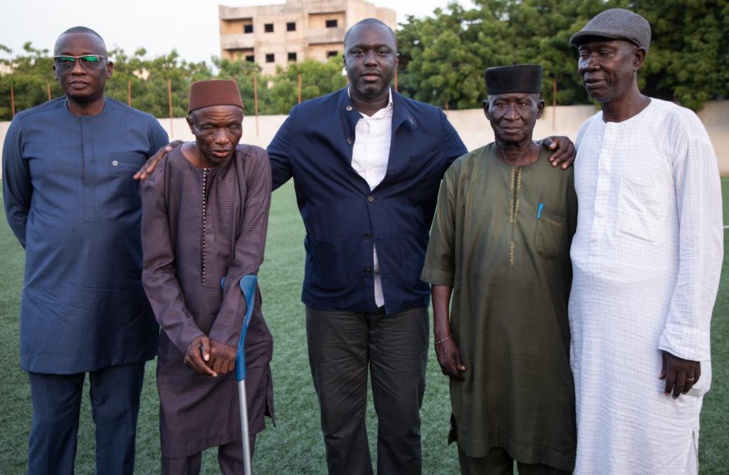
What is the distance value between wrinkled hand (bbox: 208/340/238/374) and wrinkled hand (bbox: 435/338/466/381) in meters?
0.83

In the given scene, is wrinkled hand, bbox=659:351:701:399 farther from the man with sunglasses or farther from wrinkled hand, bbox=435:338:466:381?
the man with sunglasses

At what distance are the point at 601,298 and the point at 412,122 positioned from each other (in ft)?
4.00

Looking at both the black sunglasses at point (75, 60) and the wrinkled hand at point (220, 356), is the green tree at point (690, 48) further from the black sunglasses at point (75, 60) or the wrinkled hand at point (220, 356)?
the wrinkled hand at point (220, 356)

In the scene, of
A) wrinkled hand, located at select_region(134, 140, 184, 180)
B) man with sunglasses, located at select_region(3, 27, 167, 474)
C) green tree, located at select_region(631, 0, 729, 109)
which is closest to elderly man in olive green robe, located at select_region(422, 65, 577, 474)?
wrinkled hand, located at select_region(134, 140, 184, 180)

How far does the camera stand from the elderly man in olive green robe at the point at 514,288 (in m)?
2.83

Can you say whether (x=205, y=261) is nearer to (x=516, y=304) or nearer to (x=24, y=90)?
(x=516, y=304)

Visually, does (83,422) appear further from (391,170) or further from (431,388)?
(391,170)

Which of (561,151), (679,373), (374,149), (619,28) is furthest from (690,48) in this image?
(679,373)

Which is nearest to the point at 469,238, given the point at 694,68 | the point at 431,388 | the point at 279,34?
the point at 431,388

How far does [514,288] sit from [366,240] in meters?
0.74

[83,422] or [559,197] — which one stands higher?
[559,197]

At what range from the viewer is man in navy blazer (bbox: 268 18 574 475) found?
10.8 feet

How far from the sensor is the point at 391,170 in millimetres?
3270

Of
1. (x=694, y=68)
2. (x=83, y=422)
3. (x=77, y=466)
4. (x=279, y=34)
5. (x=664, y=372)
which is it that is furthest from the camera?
(x=279, y=34)
